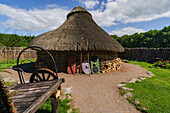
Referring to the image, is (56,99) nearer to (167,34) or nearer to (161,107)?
(161,107)

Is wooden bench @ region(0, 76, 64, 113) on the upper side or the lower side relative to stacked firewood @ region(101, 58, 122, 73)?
upper

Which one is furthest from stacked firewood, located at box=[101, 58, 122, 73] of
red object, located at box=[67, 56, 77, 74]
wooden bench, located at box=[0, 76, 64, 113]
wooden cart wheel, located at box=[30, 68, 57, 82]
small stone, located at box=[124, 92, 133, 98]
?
wooden bench, located at box=[0, 76, 64, 113]

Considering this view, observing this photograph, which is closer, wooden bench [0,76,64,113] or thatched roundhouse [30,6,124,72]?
wooden bench [0,76,64,113]

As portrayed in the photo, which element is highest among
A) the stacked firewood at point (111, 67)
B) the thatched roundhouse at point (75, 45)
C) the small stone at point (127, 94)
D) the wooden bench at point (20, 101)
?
the thatched roundhouse at point (75, 45)

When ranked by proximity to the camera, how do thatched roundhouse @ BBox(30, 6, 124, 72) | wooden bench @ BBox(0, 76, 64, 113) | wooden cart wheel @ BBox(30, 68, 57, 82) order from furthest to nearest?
thatched roundhouse @ BBox(30, 6, 124, 72) → wooden cart wheel @ BBox(30, 68, 57, 82) → wooden bench @ BBox(0, 76, 64, 113)

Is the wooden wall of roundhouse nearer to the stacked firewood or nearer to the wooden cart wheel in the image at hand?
the stacked firewood

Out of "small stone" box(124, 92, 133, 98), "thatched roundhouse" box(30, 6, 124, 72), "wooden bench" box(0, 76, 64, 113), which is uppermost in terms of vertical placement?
"thatched roundhouse" box(30, 6, 124, 72)

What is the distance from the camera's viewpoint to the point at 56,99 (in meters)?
2.09

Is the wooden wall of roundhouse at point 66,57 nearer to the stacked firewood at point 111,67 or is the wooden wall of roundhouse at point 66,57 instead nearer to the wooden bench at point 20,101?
the stacked firewood at point 111,67

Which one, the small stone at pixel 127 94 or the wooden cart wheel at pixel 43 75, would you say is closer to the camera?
the wooden cart wheel at pixel 43 75

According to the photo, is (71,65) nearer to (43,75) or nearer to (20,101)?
(43,75)

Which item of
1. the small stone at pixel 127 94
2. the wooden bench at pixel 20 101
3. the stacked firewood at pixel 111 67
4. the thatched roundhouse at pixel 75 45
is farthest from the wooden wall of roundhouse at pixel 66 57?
the wooden bench at pixel 20 101

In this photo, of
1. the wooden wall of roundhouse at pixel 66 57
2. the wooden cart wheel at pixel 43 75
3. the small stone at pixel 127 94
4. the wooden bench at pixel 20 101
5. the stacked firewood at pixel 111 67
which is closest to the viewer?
the wooden bench at pixel 20 101

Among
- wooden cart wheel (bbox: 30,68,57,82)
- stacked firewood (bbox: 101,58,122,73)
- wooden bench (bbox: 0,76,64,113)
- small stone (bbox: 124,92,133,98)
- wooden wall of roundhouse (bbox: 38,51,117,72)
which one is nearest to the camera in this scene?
wooden bench (bbox: 0,76,64,113)
